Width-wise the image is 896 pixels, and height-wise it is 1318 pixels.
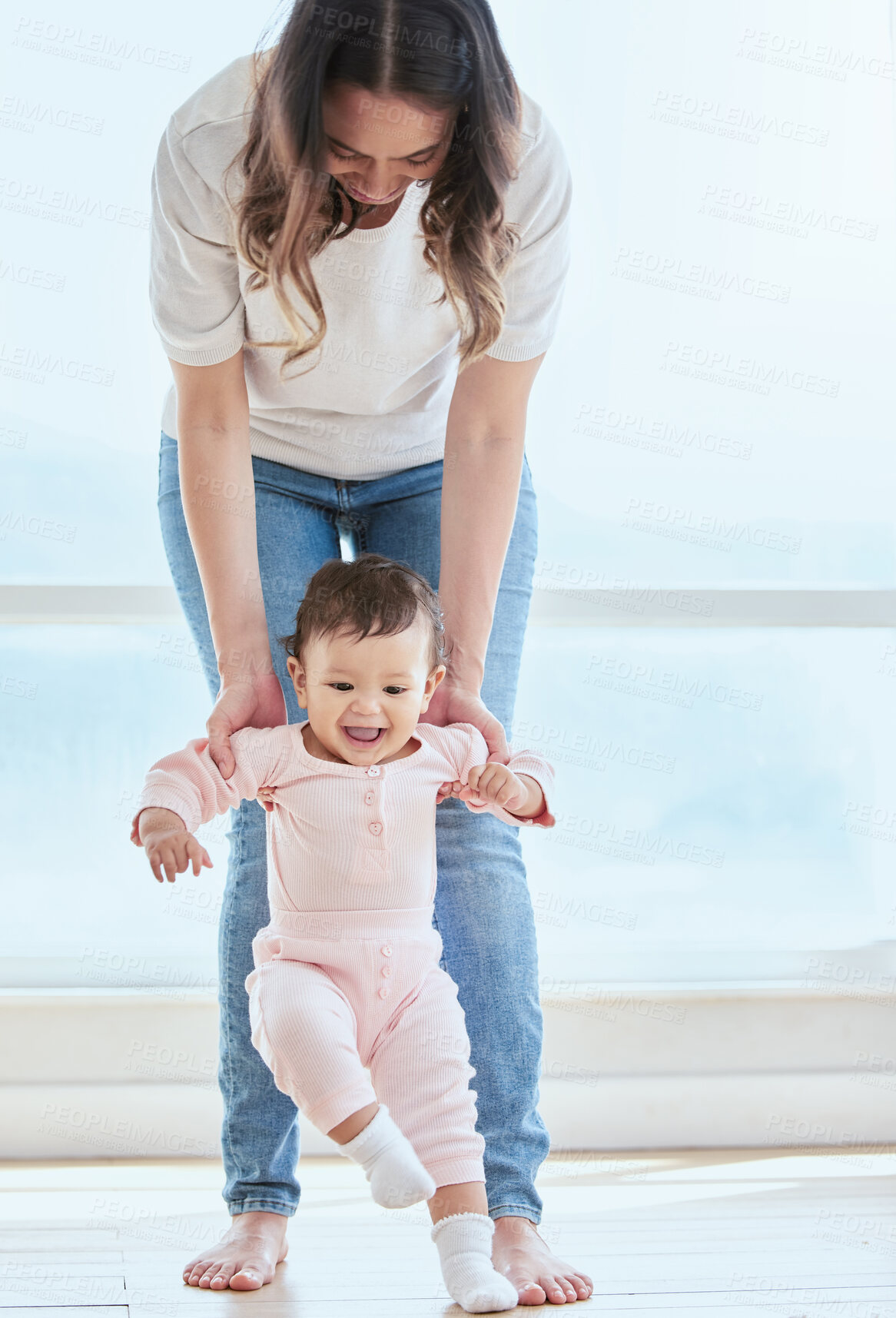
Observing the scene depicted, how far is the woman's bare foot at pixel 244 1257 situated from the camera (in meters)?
1.20

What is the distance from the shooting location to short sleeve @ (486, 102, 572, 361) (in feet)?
4.18

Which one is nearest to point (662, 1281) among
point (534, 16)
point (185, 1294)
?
point (185, 1294)

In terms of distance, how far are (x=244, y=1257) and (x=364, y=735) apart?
1.88 feet

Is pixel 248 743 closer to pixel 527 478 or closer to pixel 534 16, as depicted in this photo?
pixel 527 478

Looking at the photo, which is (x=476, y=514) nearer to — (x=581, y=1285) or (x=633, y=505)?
(x=633, y=505)

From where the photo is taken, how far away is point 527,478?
1511 millimetres

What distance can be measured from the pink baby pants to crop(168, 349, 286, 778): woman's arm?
266 mm

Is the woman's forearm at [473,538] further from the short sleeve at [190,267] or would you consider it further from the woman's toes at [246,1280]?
the woman's toes at [246,1280]

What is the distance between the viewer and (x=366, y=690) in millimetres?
1227

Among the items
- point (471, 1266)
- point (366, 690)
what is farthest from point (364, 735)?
point (471, 1266)

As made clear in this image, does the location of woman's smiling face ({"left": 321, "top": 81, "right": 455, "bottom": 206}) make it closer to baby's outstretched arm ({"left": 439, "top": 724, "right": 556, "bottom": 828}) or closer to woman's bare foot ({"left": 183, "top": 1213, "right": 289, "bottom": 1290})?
baby's outstretched arm ({"left": 439, "top": 724, "right": 556, "bottom": 828})

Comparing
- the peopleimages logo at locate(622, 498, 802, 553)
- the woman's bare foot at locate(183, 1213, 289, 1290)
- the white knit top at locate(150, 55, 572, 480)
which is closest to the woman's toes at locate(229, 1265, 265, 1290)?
the woman's bare foot at locate(183, 1213, 289, 1290)

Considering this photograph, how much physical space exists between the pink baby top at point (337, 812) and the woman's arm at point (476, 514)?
94 millimetres

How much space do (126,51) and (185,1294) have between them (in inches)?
67.5
